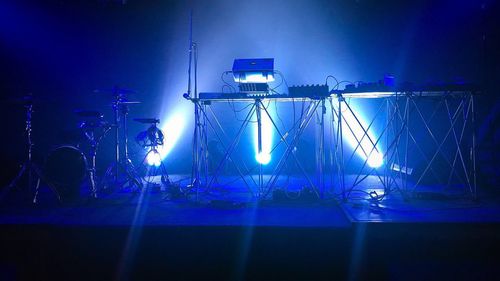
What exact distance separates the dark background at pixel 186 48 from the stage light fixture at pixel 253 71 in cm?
298

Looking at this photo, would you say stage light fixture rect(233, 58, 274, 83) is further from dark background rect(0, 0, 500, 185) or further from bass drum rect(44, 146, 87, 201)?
dark background rect(0, 0, 500, 185)

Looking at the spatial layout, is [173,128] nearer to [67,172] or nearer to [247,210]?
[67,172]

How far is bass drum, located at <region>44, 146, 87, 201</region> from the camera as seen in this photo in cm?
415

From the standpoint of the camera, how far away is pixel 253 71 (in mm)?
4297

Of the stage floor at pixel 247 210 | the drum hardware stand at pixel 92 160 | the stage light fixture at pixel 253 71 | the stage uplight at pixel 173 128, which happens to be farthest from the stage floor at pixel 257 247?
the stage uplight at pixel 173 128

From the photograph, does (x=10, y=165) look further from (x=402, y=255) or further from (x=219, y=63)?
(x=402, y=255)

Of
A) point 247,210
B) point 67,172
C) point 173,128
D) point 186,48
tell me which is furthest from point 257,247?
point 186,48

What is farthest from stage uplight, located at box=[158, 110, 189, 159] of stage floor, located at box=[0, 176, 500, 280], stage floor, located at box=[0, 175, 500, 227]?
stage floor, located at box=[0, 176, 500, 280]

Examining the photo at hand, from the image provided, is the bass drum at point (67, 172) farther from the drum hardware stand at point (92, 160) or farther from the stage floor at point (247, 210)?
the stage floor at point (247, 210)

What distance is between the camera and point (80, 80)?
21.2ft

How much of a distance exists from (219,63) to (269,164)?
9.15 feet

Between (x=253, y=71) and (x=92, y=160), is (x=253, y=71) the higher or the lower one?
the higher one

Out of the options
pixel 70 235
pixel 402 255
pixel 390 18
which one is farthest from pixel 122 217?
pixel 390 18

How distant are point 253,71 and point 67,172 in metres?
3.09
